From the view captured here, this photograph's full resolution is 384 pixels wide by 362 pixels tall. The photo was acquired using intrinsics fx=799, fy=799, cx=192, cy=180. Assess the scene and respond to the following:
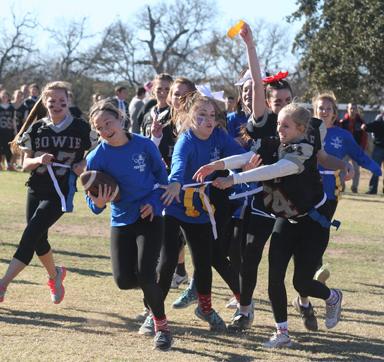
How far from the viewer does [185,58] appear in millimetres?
60625

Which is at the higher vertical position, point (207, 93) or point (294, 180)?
point (207, 93)

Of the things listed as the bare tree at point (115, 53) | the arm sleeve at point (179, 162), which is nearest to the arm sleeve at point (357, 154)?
the arm sleeve at point (179, 162)

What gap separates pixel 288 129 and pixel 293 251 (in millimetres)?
928

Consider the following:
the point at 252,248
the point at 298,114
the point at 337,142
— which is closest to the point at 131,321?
the point at 252,248

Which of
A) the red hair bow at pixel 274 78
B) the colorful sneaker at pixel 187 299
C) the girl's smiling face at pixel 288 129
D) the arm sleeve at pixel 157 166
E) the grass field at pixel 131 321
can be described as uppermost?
the red hair bow at pixel 274 78

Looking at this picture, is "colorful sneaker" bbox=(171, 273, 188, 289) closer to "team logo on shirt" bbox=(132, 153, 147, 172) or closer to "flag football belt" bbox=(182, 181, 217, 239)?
"flag football belt" bbox=(182, 181, 217, 239)

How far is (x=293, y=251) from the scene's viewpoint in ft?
19.3

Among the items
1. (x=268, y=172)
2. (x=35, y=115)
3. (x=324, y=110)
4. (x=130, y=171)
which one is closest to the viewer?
(x=268, y=172)

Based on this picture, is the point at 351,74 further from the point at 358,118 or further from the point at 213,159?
the point at 213,159

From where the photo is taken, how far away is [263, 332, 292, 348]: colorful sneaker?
576 cm

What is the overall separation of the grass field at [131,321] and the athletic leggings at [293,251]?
41cm

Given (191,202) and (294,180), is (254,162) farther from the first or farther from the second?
(191,202)

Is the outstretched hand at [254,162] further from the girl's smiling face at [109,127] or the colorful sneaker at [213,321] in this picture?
the colorful sneaker at [213,321]

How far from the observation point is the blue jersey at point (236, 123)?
691 centimetres
